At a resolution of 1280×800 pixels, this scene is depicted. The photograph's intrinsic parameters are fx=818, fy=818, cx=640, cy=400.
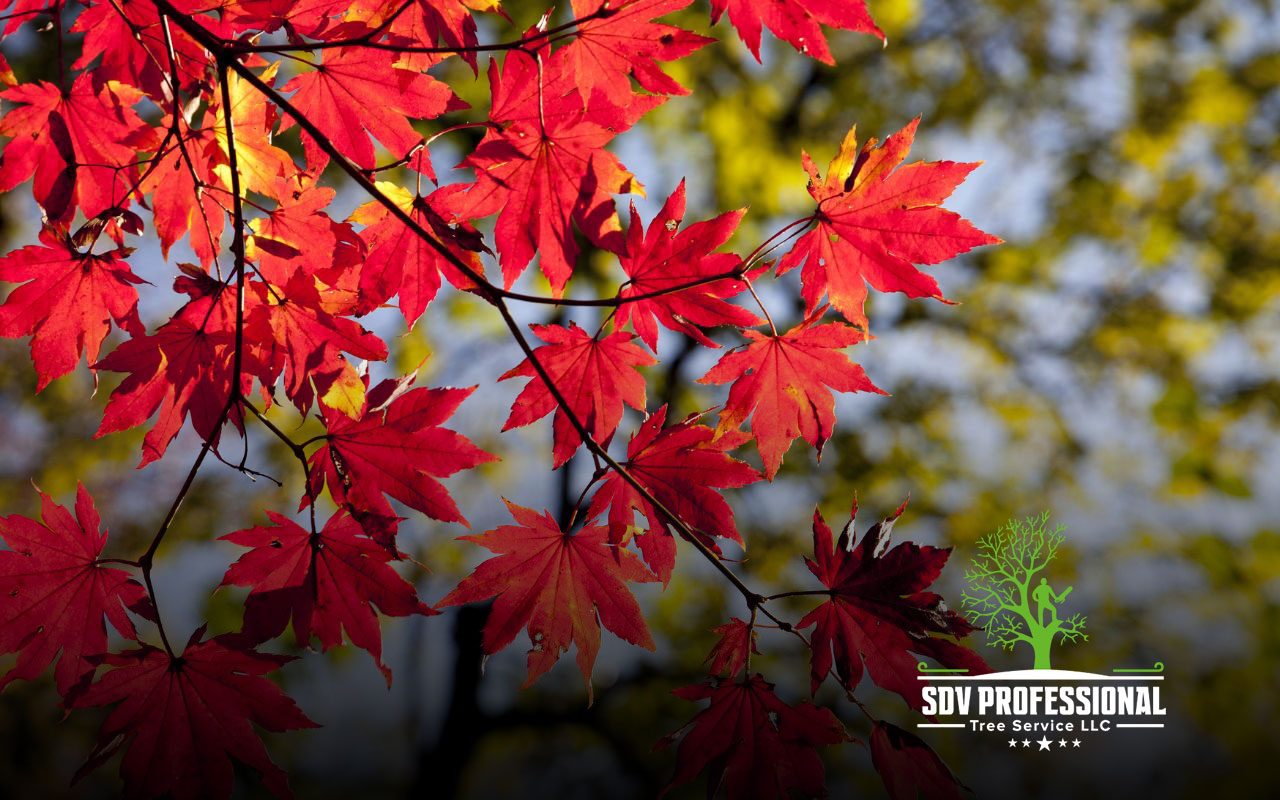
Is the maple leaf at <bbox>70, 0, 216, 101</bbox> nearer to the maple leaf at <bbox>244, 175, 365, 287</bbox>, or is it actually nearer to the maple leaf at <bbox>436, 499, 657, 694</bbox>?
the maple leaf at <bbox>244, 175, 365, 287</bbox>

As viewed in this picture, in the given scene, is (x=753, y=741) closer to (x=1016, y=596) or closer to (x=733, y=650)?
(x=733, y=650)

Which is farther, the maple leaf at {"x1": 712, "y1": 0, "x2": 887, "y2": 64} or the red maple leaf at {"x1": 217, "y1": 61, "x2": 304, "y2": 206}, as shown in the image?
the red maple leaf at {"x1": 217, "y1": 61, "x2": 304, "y2": 206}

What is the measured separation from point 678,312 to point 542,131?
11.2 inches

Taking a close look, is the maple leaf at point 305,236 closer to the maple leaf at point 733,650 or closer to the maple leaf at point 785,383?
the maple leaf at point 785,383

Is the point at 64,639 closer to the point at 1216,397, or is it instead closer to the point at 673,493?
the point at 673,493

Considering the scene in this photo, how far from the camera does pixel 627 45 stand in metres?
0.97

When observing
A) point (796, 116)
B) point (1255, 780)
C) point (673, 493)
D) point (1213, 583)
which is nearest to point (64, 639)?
point (673, 493)

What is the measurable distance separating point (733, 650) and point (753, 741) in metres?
0.11

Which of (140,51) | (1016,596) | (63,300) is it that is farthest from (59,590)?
(1016,596)

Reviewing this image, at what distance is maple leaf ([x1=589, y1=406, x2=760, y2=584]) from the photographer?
3.36 ft

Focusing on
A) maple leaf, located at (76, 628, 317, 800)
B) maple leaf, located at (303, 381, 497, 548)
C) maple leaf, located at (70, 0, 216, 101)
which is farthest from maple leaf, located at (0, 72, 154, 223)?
maple leaf, located at (76, 628, 317, 800)

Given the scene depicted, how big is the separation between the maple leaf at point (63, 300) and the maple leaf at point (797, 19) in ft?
2.91

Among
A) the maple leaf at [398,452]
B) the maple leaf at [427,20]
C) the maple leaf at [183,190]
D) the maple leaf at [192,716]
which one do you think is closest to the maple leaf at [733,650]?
the maple leaf at [398,452]

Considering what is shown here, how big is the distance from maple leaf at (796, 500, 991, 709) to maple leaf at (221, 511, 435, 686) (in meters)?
0.51
